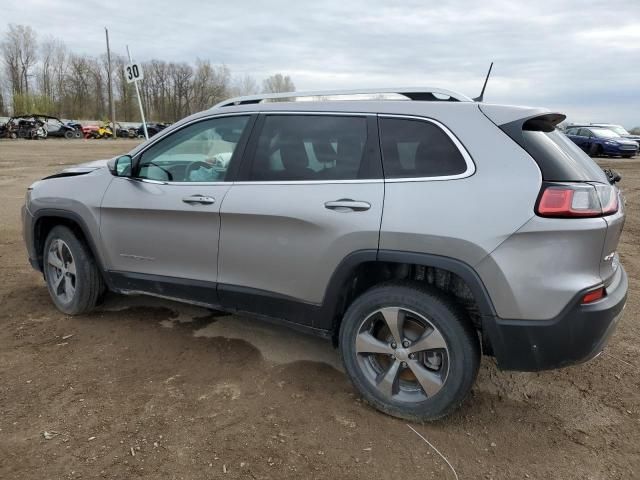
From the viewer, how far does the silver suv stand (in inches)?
95.6

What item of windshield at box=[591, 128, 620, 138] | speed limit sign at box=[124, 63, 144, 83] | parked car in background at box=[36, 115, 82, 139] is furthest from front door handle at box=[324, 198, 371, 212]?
parked car in background at box=[36, 115, 82, 139]

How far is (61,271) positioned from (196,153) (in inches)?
62.2

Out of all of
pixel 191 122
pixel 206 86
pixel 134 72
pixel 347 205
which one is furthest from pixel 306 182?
pixel 206 86

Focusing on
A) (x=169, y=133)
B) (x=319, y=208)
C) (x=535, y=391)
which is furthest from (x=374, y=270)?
(x=169, y=133)

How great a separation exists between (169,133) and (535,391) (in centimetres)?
302

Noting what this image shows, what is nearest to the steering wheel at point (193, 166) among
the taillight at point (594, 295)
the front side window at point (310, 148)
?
the front side window at point (310, 148)

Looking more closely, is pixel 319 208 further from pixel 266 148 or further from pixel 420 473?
pixel 420 473

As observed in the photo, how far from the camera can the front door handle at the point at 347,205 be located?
9.04 ft

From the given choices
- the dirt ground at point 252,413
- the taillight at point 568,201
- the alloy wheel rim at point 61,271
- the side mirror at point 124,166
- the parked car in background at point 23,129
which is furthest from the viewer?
the parked car in background at point 23,129

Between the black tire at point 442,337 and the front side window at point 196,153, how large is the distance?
1333 millimetres

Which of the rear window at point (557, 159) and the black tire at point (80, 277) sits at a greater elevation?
the rear window at point (557, 159)

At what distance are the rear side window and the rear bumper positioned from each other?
0.81m

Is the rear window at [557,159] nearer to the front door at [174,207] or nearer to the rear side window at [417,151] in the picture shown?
the rear side window at [417,151]

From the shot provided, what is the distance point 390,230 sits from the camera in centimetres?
267
